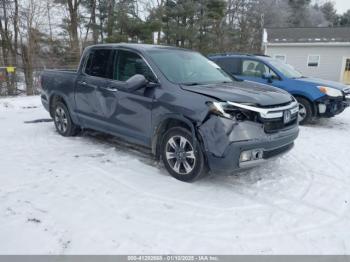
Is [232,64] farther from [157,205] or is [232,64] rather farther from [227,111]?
[157,205]

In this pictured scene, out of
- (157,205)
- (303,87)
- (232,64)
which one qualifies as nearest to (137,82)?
(157,205)

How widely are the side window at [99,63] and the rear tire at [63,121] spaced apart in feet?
3.67

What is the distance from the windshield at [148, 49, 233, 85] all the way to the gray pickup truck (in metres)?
0.02

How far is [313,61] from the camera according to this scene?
2188 centimetres

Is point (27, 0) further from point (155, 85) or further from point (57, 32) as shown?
point (155, 85)

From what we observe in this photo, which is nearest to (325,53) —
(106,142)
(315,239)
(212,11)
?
(212,11)

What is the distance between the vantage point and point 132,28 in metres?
20.0

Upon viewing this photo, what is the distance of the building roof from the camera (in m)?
21.2

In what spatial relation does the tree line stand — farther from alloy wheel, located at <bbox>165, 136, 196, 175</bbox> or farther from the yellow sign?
alloy wheel, located at <bbox>165, 136, 196, 175</bbox>

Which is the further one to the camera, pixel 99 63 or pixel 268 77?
pixel 268 77

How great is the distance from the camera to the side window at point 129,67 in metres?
4.63

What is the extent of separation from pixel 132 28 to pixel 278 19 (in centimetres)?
2835

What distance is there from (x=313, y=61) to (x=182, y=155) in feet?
67.7

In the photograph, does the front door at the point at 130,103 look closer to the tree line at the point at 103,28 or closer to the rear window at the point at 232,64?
the rear window at the point at 232,64
